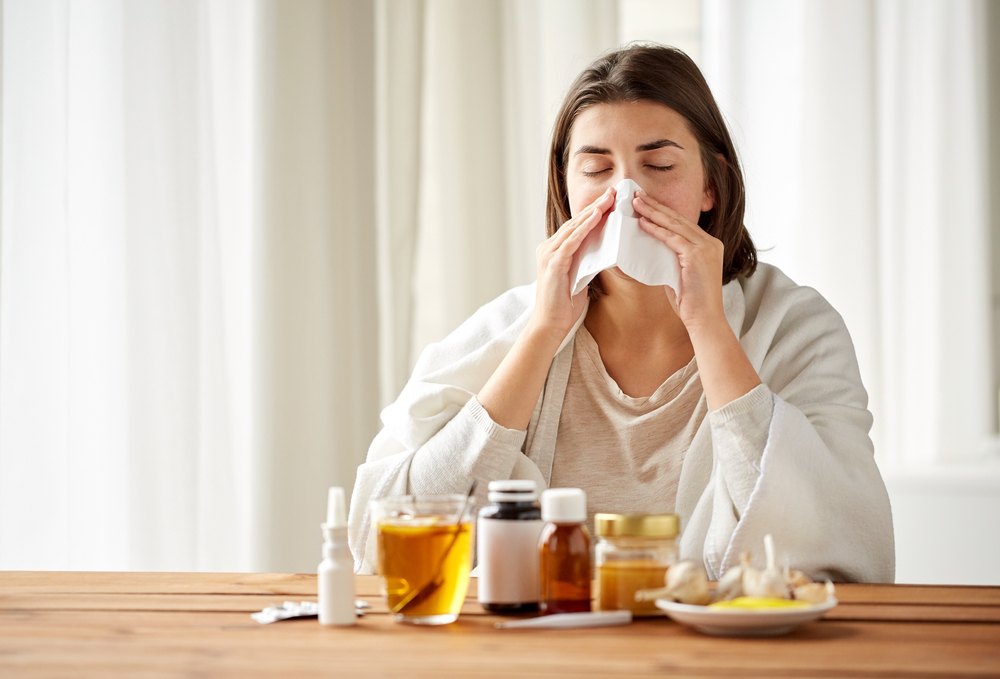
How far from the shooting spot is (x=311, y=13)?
217cm

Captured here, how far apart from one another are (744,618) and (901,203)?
203cm

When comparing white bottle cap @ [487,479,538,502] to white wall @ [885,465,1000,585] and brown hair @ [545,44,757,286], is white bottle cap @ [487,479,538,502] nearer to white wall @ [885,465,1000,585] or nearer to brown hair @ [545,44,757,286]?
brown hair @ [545,44,757,286]

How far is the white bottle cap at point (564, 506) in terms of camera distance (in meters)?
0.79

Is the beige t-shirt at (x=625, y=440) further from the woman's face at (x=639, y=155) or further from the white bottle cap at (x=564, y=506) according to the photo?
the white bottle cap at (x=564, y=506)

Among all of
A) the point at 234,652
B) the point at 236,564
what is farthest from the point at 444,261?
the point at 234,652

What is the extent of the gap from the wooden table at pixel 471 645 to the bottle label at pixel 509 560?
0.03m

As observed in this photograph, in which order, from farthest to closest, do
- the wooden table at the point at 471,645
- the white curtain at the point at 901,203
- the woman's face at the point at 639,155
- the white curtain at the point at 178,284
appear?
the white curtain at the point at 901,203, the white curtain at the point at 178,284, the woman's face at the point at 639,155, the wooden table at the point at 471,645

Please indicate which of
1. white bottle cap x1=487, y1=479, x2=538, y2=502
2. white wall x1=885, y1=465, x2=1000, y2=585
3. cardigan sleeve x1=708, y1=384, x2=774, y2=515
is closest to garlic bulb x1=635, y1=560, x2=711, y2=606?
white bottle cap x1=487, y1=479, x2=538, y2=502

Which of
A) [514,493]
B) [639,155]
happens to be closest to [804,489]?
[514,493]

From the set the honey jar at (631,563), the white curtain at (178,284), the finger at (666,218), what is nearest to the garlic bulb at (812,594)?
the honey jar at (631,563)

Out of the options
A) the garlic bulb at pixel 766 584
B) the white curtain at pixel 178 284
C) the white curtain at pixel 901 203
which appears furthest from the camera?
the white curtain at pixel 901 203

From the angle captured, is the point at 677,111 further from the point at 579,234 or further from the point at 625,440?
the point at 625,440

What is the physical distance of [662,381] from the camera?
1492 mm

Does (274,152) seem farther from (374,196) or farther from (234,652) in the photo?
(234,652)
